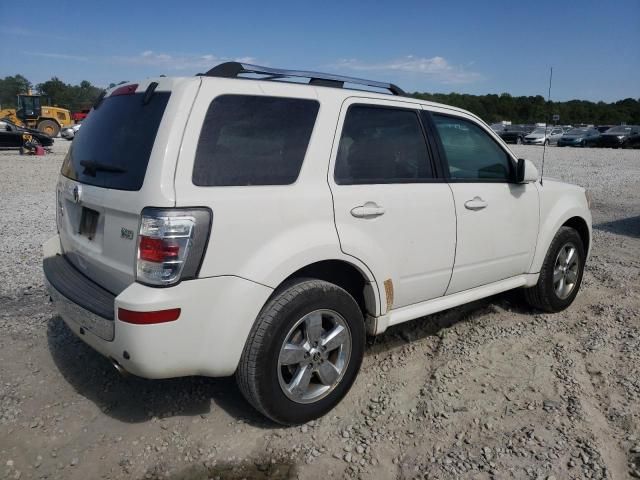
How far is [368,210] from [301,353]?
35.7 inches

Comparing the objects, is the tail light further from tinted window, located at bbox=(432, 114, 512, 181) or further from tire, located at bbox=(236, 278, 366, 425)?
tinted window, located at bbox=(432, 114, 512, 181)

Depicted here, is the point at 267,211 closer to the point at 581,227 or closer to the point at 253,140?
the point at 253,140

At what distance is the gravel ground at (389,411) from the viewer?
264 centimetres

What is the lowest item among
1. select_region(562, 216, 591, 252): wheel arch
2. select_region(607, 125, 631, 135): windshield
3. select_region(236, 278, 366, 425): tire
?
select_region(236, 278, 366, 425): tire

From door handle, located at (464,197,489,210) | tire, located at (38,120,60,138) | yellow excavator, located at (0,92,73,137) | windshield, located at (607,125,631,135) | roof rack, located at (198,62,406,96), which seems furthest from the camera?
windshield, located at (607,125,631,135)

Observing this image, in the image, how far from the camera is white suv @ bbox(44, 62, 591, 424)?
2.42m

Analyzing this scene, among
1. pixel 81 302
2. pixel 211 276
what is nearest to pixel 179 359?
pixel 211 276

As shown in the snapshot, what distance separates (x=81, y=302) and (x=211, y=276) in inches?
30.8

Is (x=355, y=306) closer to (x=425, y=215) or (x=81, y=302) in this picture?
(x=425, y=215)

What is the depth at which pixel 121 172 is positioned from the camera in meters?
2.61

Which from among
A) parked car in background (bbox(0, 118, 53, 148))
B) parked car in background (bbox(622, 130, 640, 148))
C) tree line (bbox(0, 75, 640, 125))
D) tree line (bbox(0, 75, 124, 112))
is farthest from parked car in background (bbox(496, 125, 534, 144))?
tree line (bbox(0, 75, 124, 112))

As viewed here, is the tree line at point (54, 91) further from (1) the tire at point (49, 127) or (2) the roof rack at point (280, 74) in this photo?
(2) the roof rack at point (280, 74)

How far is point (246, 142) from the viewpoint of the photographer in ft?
8.70

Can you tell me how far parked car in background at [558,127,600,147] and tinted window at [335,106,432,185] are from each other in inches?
1443
